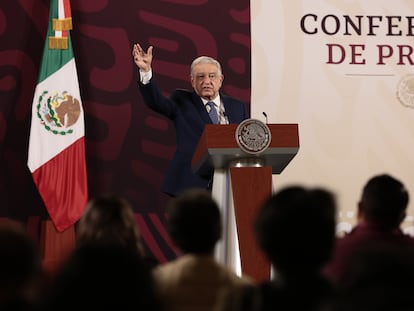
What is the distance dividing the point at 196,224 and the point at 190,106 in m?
4.33

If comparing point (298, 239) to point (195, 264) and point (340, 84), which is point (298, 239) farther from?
point (340, 84)

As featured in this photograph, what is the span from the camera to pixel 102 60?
25.1ft

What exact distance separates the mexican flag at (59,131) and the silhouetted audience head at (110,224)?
4415 millimetres

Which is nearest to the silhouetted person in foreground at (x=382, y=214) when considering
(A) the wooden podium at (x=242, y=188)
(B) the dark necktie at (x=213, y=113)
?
(A) the wooden podium at (x=242, y=188)

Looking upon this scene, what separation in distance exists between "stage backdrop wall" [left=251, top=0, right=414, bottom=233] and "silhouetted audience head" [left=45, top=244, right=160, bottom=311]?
6257 mm

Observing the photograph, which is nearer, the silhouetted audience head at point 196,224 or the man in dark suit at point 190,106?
the silhouetted audience head at point 196,224

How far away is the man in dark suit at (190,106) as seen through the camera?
20.7ft

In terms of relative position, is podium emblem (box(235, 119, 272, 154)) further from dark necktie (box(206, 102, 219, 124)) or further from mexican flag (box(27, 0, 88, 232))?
mexican flag (box(27, 0, 88, 232))

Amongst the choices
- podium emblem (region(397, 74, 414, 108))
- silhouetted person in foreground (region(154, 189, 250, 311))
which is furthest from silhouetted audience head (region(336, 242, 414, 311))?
podium emblem (region(397, 74, 414, 108))

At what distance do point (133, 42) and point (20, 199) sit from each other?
5.84ft

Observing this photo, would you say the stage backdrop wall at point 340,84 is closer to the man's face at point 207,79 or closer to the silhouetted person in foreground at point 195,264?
the man's face at point 207,79

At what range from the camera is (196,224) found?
7.24 feet

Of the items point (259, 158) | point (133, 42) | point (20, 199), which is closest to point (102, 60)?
point (133, 42)

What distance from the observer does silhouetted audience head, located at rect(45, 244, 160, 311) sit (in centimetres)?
147
